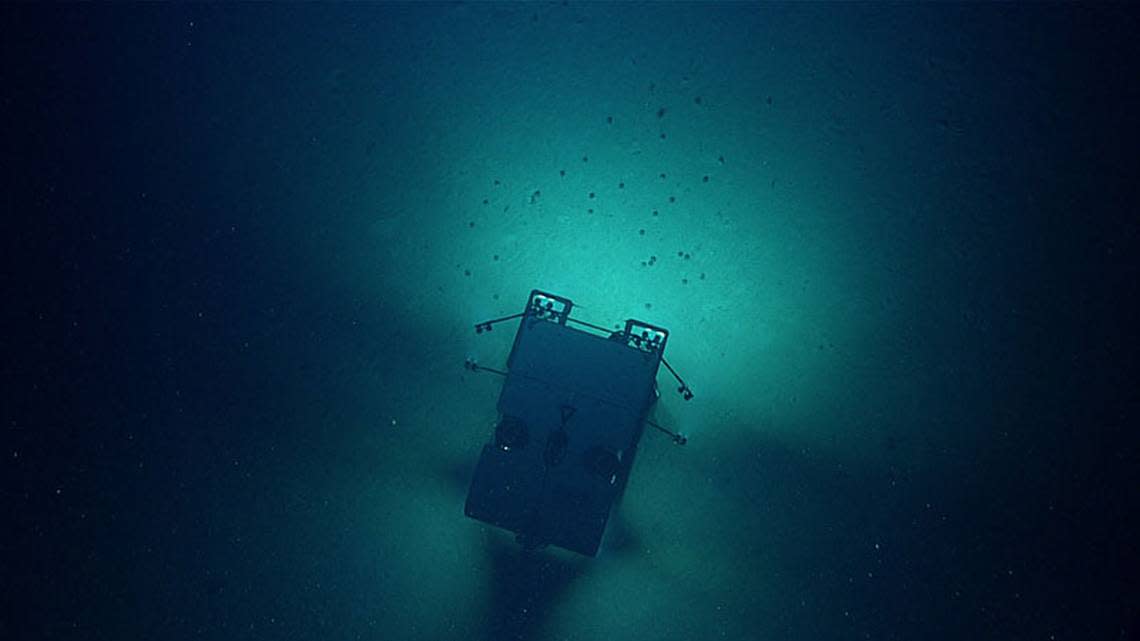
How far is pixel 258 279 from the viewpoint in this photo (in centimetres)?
170

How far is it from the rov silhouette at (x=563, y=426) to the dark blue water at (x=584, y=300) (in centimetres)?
27

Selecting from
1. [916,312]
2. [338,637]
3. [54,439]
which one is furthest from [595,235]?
[54,439]

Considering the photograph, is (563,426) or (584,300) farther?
(584,300)

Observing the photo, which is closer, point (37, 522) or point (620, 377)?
point (620, 377)

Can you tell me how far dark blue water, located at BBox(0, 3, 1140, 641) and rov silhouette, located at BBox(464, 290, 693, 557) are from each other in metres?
0.27

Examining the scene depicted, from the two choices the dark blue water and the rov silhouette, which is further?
the dark blue water

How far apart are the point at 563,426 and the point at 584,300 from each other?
1.30ft

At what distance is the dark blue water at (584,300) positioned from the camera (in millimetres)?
1654

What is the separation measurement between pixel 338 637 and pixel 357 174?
1269mm

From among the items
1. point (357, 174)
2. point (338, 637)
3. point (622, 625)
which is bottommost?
point (338, 637)

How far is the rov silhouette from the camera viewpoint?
4.68 ft

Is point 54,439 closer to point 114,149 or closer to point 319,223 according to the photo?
point 114,149

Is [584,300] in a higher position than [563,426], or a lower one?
higher

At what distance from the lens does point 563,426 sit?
1.42m
